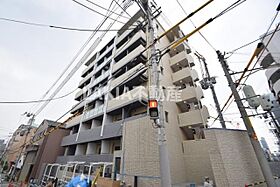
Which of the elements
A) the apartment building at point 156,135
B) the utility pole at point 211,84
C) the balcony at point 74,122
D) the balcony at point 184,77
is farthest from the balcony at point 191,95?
the balcony at point 74,122

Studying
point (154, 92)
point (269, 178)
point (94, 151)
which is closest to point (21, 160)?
point (94, 151)

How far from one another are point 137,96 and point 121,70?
5.58 m

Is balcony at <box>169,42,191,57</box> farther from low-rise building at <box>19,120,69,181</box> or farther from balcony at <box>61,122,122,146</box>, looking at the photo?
low-rise building at <box>19,120,69,181</box>

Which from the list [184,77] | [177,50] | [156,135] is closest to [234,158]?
[156,135]

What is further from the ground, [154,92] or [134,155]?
[154,92]

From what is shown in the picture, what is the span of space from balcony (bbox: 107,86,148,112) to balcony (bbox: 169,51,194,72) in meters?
6.08

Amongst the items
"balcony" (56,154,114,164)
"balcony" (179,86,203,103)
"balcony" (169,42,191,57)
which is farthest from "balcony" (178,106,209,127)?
"balcony" (169,42,191,57)

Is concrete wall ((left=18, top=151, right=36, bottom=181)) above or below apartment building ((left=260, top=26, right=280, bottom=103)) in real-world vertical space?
below

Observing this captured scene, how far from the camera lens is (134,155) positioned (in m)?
8.98

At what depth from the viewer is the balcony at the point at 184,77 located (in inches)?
541

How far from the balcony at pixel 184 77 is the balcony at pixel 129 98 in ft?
15.3

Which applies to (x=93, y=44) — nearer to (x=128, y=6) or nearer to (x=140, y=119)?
(x=128, y=6)

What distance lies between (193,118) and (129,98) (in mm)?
5416

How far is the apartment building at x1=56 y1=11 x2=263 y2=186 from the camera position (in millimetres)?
5895
